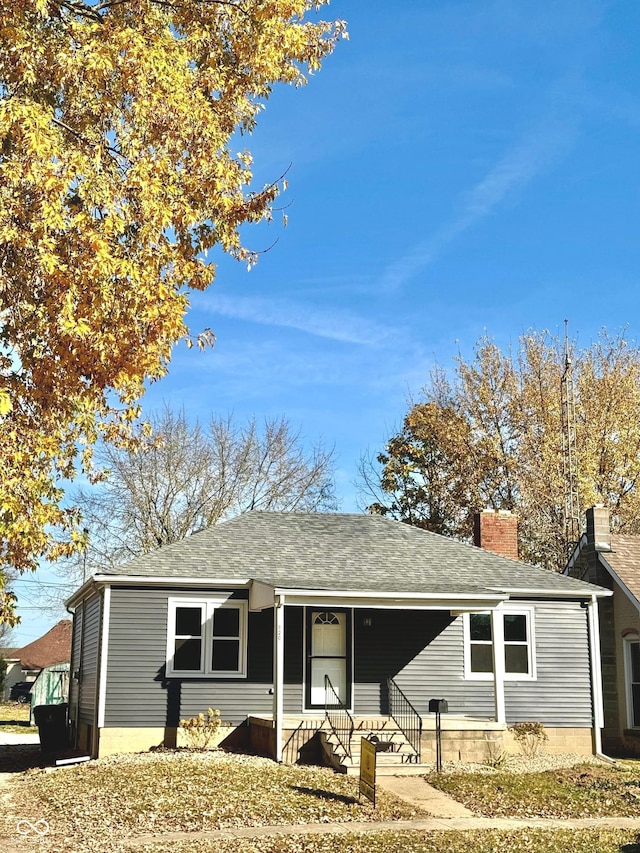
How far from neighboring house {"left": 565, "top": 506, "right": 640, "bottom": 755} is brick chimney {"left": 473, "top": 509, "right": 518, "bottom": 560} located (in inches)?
72.1

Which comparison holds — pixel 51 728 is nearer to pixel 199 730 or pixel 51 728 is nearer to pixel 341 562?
pixel 199 730

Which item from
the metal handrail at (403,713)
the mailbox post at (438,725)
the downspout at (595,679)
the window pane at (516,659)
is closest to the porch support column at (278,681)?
the metal handrail at (403,713)

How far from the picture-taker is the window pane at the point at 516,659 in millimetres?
20094

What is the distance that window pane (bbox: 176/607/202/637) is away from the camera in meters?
18.8

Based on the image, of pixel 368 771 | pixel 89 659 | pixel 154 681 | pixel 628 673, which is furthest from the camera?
pixel 628 673

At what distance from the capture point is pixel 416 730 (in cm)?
1748

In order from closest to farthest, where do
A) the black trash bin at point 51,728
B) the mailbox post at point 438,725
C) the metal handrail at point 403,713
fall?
the mailbox post at point 438,725
the metal handrail at point 403,713
the black trash bin at point 51,728

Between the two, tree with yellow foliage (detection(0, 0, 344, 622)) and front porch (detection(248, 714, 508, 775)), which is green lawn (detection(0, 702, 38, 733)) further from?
tree with yellow foliage (detection(0, 0, 344, 622))

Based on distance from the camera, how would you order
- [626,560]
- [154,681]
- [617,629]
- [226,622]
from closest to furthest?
[154,681]
[226,622]
[617,629]
[626,560]

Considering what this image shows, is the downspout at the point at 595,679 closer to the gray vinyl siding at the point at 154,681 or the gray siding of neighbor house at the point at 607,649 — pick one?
the gray siding of neighbor house at the point at 607,649

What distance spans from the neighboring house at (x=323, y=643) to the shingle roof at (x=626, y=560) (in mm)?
1941

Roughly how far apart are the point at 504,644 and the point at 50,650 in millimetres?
48059

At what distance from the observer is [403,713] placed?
19078 mm

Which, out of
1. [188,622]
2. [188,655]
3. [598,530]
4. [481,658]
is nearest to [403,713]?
[481,658]
